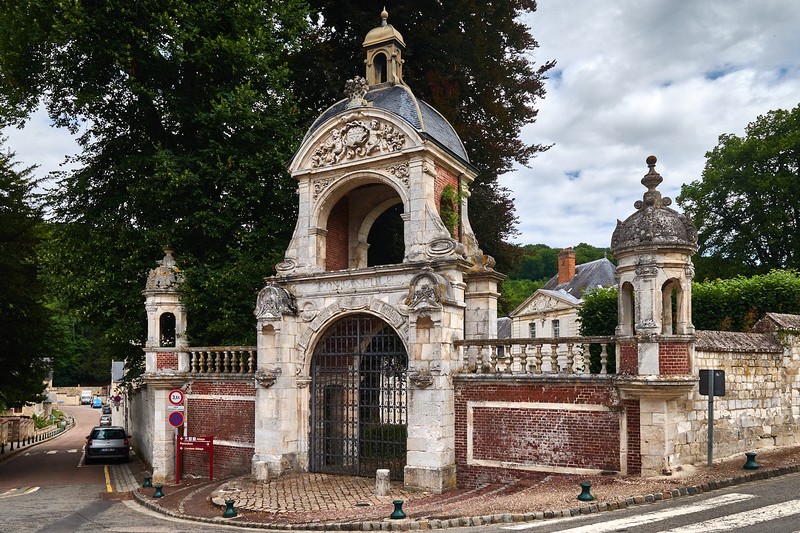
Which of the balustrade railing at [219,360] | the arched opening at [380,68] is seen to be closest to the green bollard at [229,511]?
the balustrade railing at [219,360]

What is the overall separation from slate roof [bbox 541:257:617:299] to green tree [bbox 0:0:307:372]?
26.0 meters

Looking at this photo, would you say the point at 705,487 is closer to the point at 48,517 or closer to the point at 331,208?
the point at 331,208

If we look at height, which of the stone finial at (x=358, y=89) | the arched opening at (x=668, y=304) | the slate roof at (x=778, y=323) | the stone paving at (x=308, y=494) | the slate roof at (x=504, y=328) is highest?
the stone finial at (x=358, y=89)

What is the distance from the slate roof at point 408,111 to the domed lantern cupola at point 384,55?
0.46 meters

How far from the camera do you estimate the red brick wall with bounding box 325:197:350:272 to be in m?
16.8

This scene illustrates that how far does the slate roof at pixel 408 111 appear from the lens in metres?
15.0

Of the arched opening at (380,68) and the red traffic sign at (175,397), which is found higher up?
the arched opening at (380,68)

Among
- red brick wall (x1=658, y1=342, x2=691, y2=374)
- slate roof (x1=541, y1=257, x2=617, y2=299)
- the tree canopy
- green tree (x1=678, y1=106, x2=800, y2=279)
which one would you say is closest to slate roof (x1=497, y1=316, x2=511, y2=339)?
slate roof (x1=541, y1=257, x2=617, y2=299)

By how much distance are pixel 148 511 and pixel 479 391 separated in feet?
24.7

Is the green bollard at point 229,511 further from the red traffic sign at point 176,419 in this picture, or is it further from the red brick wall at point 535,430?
the red traffic sign at point 176,419

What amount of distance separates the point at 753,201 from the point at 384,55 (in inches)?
893

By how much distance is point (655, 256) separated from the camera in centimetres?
1214

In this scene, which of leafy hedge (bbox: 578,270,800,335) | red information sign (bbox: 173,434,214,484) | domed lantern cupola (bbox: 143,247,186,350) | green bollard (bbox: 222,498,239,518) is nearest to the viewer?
green bollard (bbox: 222,498,239,518)

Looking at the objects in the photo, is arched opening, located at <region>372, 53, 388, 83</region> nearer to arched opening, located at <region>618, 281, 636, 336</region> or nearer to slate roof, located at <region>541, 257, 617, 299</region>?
arched opening, located at <region>618, 281, 636, 336</region>
